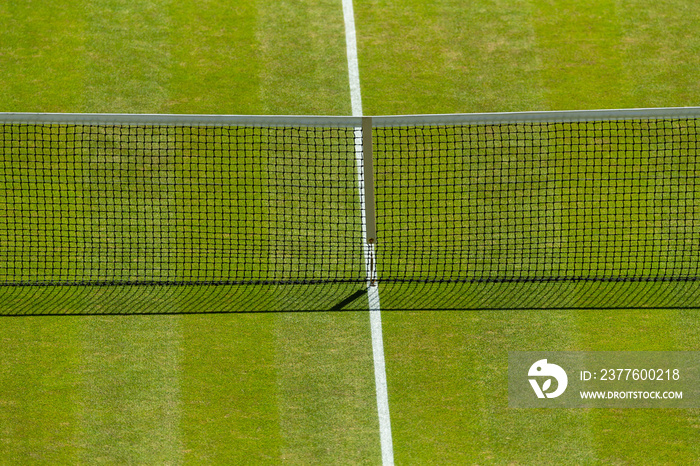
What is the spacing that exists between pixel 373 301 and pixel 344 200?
1.79 m

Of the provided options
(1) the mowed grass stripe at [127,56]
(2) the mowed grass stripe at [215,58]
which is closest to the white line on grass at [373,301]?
(2) the mowed grass stripe at [215,58]

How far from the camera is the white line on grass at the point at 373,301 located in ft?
43.3

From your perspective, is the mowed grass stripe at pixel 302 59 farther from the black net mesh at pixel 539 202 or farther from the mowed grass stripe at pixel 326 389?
the mowed grass stripe at pixel 326 389

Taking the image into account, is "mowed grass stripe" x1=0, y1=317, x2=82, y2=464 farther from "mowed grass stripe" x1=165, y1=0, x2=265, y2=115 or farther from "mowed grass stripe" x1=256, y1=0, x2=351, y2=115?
"mowed grass stripe" x1=256, y1=0, x2=351, y2=115

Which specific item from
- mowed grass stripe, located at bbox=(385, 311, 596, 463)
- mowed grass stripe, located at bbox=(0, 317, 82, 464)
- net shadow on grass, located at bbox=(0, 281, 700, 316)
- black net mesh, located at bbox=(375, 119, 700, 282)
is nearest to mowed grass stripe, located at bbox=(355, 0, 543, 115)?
black net mesh, located at bbox=(375, 119, 700, 282)

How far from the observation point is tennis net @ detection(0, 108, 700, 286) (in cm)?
1509

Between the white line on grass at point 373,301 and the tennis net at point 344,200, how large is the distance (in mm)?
128

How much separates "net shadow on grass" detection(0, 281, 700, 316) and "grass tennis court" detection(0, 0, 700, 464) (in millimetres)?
31

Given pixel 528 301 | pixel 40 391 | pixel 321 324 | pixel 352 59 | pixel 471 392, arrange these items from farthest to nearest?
1. pixel 352 59
2. pixel 528 301
3. pixel 321 324
4. pixel 471 392
5. pixel 40 391

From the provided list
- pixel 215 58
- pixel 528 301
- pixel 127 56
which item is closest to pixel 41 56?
pixel 127 56

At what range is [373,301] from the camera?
14.8m

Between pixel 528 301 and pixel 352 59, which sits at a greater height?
pixel 352 59

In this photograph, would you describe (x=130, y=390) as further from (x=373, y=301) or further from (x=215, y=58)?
Answer: (x=215, y=58)

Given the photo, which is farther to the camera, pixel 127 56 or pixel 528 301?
pixel 127 56
